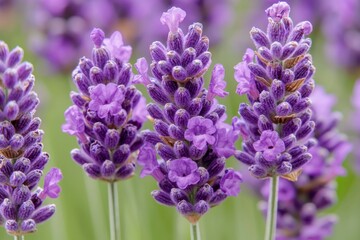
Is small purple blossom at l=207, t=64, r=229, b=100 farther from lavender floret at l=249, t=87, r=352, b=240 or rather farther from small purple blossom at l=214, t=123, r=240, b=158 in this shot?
lavender floret at l=249, t=87, r=352, b=240

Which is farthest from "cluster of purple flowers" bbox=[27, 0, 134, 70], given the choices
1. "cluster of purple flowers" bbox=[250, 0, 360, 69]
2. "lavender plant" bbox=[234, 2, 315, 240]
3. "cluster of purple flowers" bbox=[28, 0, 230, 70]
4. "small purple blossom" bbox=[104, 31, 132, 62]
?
"lavender plant" bbox=[234, 2, 315, 240]

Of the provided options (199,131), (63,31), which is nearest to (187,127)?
(199,131)

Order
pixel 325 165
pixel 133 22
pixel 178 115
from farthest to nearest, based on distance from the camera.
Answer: pixel 133 22 → pixel 325 165 → pixel 178 115

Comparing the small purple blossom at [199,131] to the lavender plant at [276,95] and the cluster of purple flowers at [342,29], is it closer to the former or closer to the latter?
the lavender plant at [276,95]

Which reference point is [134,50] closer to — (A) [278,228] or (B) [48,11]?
(B) [48,11]

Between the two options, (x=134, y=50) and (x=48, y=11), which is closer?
(x=48, y=11)

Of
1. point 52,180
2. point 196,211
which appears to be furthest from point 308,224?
point 52,180
